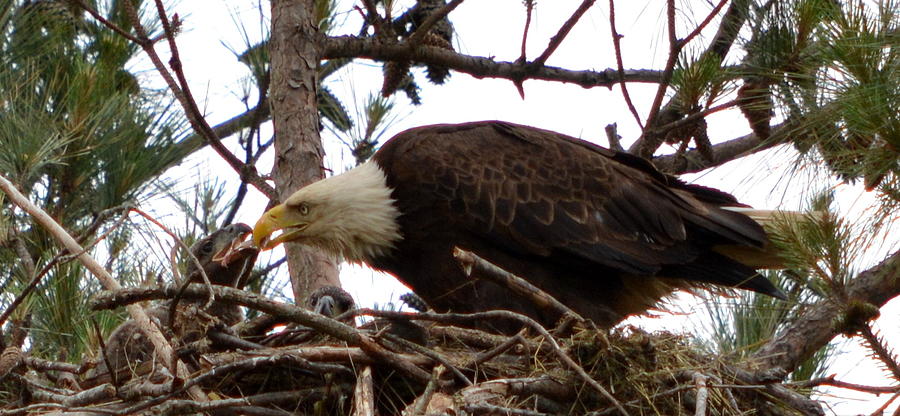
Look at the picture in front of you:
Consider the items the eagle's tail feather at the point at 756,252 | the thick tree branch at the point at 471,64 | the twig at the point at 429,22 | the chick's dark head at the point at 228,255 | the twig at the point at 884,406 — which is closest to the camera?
the twig at the point at 884,406

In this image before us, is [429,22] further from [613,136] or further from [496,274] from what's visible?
[496,274]

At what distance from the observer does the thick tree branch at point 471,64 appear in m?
6.19

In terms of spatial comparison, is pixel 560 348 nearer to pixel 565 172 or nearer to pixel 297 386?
pixel 297 386

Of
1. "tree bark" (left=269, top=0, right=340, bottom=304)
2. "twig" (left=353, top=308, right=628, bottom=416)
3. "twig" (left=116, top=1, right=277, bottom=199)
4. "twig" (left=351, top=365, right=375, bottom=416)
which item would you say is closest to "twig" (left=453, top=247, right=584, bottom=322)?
"twig" (left=353, top=308, right=628, bottom=416)

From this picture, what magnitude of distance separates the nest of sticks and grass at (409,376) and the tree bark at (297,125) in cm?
98

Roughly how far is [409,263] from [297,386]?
1.14 meters

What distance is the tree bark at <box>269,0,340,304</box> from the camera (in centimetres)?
586

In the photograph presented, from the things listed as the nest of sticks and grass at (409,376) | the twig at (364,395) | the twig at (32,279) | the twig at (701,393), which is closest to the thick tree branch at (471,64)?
the twig at (32,279)

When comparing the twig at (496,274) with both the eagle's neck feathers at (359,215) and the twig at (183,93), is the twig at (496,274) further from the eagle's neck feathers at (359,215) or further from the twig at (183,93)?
the twig at (183,93)

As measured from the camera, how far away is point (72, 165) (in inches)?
247

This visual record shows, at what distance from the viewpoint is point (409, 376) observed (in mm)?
4496

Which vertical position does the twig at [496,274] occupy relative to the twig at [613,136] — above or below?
below

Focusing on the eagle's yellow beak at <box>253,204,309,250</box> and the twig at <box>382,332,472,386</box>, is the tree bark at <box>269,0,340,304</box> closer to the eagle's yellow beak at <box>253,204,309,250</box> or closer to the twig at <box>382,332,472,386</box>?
the eagle's yellow beak at <box>253,204,309,250</box>

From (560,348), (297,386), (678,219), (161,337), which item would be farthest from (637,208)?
(161,337)
